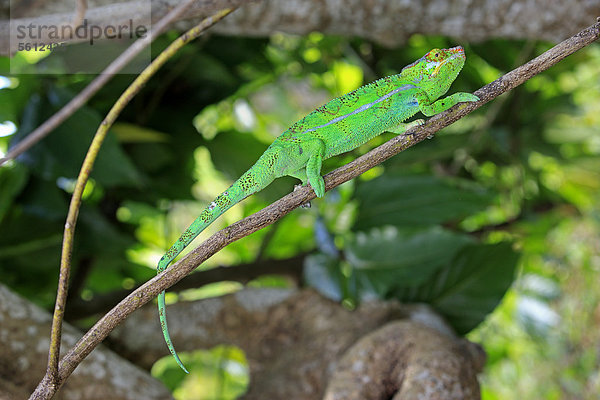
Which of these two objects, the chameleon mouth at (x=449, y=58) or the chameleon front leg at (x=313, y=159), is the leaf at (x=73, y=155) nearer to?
the chameleon front leg at (x=313, y=159)

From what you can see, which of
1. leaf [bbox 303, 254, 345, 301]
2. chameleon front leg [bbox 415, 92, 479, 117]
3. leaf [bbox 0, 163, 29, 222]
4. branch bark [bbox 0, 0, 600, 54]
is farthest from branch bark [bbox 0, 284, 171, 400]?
chameleon front leg [bbox 415, 92, 479, 117]

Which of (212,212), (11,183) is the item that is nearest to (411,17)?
(212,212)

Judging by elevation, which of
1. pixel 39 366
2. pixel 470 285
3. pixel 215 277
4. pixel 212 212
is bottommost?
pixel 215 277

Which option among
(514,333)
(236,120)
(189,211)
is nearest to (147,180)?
(189,211)

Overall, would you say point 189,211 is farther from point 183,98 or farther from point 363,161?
point 363,161

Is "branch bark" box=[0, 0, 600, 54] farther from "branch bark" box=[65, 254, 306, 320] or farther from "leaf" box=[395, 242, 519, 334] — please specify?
"branch bark" box=[65, 254, 306, 320]

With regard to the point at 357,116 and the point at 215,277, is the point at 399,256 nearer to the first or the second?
the point at 215,277
